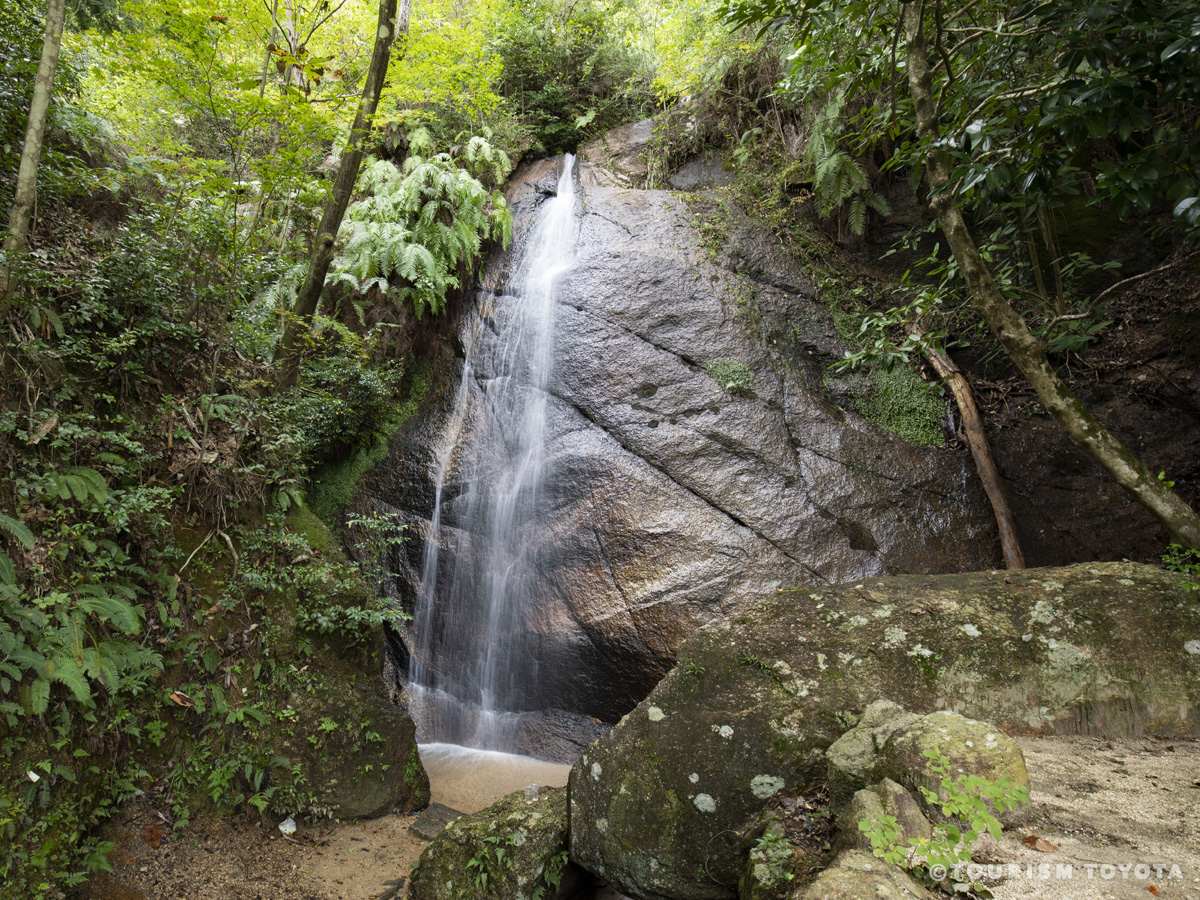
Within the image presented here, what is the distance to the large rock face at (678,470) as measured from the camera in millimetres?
6266

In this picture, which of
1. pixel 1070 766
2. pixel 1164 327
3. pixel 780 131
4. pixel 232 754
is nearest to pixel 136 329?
pixel 232 754

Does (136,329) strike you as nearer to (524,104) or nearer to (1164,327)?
(524,104)

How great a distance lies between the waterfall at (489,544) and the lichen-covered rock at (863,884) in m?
5.02

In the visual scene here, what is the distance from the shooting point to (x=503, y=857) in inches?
149

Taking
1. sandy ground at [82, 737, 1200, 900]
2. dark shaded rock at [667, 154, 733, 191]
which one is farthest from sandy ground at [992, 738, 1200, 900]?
dark shaded rock at [667, 154, 733, 191]

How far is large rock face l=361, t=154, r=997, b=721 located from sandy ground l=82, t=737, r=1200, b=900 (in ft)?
6.51

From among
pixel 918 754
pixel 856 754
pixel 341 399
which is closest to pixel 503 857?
pixel 856 754

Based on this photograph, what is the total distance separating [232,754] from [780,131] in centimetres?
1105

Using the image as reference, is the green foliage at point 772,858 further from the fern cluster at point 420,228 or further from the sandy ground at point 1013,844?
the fern cluster at point 420,228

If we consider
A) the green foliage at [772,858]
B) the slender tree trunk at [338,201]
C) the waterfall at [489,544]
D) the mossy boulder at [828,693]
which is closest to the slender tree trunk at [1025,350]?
the mossy boulder at [828,693]

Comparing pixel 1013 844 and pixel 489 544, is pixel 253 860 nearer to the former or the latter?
pixel 489 544

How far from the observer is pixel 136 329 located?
196 inches

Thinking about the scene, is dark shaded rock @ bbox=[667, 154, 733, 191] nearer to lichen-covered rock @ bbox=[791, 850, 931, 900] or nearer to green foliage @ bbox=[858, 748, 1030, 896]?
green foliage @ bbox=[858, 748, 1030, 896]

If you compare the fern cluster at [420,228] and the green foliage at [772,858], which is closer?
the green foliage at [772,858]
